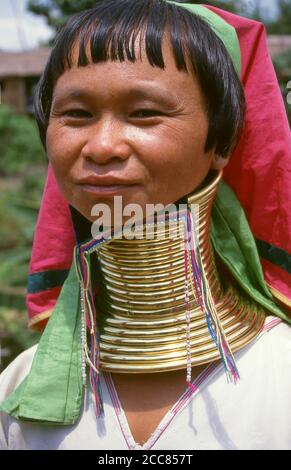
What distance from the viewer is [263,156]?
1.64 meters

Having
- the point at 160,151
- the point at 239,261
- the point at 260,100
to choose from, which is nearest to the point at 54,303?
the point at 239,261

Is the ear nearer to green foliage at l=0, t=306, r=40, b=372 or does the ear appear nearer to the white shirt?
the white shirt

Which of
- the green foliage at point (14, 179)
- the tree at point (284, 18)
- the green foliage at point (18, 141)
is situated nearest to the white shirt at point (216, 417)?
the green foliage at point (14, 179)

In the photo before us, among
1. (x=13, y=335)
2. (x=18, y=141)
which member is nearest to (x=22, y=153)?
(x=18, y=141)

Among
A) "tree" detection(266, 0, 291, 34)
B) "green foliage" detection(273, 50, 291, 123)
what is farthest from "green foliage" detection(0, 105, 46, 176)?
"tree" detection(266, 0, 291, 34)

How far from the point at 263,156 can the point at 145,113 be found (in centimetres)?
40

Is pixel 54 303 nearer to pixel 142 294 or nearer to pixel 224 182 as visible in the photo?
pixel 142 294

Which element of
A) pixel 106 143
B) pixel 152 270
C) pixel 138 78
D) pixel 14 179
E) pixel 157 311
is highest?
pixel 138 78

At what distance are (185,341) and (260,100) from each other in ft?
2.22

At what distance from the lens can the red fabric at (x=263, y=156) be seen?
1.62m

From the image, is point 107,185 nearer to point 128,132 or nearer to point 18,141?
point 128,132

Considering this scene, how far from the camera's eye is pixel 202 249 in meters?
1.58

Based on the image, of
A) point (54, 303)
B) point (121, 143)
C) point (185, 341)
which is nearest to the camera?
point (121, 143)

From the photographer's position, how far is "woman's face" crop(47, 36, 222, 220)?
1362mm
